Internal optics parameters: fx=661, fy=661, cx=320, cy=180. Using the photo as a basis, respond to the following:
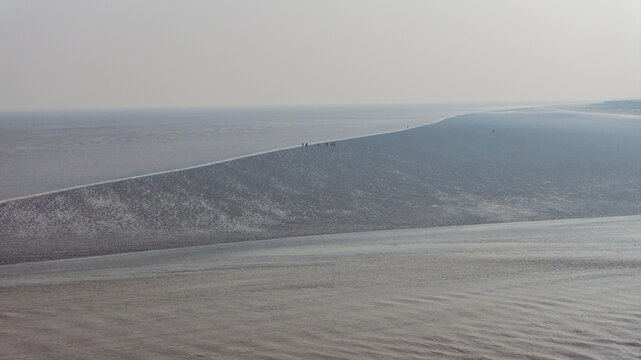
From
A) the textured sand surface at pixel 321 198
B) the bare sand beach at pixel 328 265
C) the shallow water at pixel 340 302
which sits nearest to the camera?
the shallow water at pixel 340 302

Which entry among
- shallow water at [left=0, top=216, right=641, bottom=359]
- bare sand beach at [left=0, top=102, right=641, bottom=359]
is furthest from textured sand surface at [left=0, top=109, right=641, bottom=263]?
shallow water at [left=0, top=216, right=641, bottom=359]

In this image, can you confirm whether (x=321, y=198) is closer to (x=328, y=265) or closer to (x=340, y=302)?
(x=328, y=265)

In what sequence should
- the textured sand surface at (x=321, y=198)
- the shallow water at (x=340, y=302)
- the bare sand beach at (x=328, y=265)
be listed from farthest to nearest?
the textured sand surface at (x=321, y=198), the bare sand beach at (x=328, y=265), the shallow water at (x=340, y=302)

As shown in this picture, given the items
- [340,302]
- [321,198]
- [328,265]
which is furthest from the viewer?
[321,198]

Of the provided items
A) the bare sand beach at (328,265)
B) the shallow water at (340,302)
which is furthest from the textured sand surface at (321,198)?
the shallow water at (340,302)

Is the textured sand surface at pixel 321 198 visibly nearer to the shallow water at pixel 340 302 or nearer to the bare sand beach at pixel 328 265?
the bare sand beach at pixel 328 265

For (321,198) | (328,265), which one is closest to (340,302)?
(328,265)
